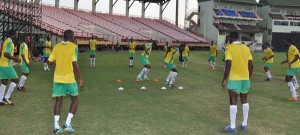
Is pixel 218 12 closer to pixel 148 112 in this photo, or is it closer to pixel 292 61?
pixel 292 61

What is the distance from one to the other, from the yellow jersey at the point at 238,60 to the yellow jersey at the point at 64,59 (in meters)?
3.49

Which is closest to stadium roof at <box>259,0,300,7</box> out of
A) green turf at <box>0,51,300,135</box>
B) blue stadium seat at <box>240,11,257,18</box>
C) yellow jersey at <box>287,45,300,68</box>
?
blue stadium seat at <box>240,11,257,18</box>

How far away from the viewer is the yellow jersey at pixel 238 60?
8.05 metres

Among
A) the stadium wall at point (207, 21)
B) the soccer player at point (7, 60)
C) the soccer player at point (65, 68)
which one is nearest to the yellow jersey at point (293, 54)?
the soccer player at point (65, 68)

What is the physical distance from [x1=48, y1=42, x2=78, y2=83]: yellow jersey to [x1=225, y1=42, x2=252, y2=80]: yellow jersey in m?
3.49

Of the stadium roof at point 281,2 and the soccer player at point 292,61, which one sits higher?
A: the stadium roof at point 281,2

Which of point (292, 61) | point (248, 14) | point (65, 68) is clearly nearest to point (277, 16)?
point (248, 14)

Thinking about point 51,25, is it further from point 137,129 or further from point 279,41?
point 279,41

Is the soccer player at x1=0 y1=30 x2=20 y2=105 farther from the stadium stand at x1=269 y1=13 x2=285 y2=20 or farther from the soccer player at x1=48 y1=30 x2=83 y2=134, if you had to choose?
the stadium stand at x1=269 y1=13 x2=285 y2=20

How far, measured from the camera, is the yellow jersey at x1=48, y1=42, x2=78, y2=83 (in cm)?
728

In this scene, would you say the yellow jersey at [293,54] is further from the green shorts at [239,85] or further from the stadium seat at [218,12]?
the stadium seat at [218,12]

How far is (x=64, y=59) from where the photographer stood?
7.33 metres

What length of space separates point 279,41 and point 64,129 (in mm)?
81407

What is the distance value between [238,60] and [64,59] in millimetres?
3908
